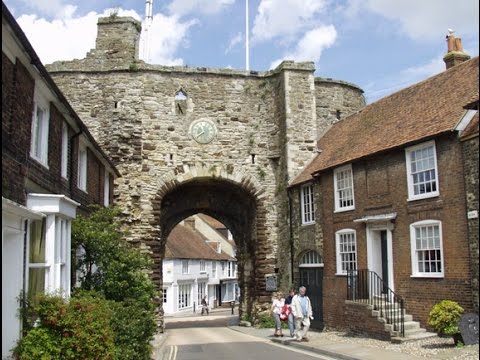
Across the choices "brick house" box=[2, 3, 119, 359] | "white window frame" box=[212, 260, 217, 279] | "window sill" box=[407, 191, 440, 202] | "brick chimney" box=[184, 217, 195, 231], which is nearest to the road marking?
"brick house" box=[2, 3, 119, 359]

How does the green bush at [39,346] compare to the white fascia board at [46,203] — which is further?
the white fascia board at [46,203]

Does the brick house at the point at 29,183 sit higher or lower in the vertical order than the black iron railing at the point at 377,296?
higher

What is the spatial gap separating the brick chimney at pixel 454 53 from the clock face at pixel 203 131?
957 centimetres

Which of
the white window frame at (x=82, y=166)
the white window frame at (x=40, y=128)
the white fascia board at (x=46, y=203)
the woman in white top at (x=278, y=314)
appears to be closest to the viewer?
the white fascia board at (x=46, y=203)

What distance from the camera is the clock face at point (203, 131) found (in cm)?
2356

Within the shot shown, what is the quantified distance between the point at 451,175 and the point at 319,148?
1006cm

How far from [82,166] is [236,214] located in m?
11.9

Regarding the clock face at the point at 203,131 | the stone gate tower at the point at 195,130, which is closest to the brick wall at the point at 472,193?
the stone gate tower at the point at 195,130

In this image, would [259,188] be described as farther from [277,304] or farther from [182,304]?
[182,304]

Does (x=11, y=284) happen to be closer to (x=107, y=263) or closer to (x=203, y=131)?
(x=107, y=263)

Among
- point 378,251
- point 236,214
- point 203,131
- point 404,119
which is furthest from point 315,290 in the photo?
point 203,131

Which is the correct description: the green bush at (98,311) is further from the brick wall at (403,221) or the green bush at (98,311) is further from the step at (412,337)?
the brick wall at (403,221)

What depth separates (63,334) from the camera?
28.7 ft

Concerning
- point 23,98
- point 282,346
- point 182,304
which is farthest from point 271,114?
point 182,304
